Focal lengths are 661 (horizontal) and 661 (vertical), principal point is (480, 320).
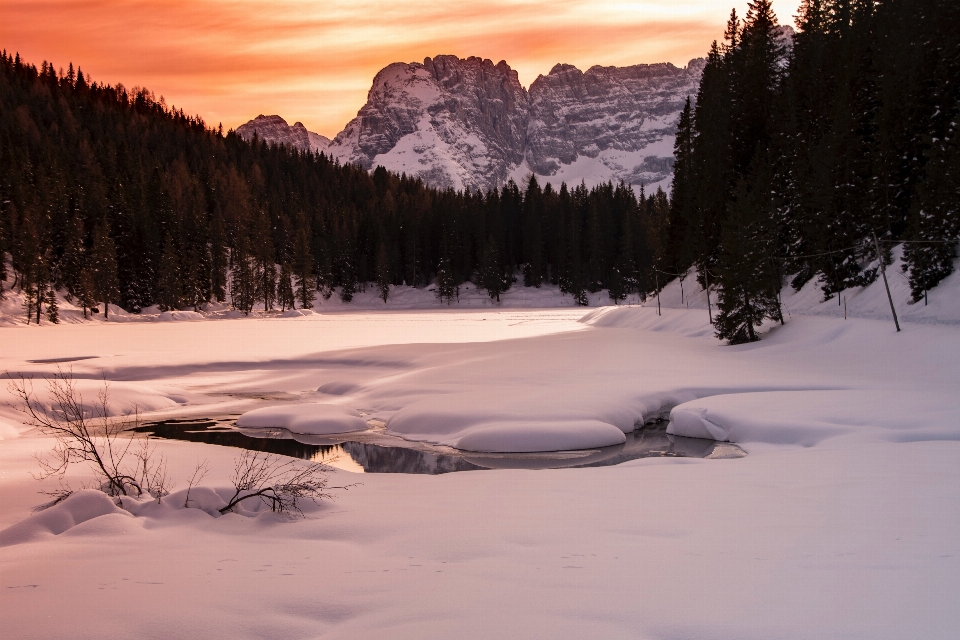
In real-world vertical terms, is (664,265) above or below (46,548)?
above

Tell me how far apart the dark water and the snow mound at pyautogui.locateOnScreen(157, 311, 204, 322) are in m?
58.2

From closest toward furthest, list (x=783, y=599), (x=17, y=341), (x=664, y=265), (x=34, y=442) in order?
(x=783, y=599) → (x=34, y=442) → (x=17, y=341) → (x=664, y=265)

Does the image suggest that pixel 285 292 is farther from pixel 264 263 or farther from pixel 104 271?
pixel 104 271

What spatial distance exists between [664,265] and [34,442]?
59.1 metres

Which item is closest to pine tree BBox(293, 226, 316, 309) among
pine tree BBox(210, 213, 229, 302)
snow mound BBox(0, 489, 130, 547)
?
pine tree BBox(210, 213, 229, 302)

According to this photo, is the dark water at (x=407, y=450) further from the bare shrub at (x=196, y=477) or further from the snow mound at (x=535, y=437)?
the bare shrub at (x=196, y=477)

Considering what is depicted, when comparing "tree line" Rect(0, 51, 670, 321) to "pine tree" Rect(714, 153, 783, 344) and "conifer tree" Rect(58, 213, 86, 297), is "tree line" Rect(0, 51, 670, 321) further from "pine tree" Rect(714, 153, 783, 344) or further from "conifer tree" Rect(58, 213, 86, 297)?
"pine tree" Rect(714, 153, 783, 344)

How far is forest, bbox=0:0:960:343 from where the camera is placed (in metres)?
35.2

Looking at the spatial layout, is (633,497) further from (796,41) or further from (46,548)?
(796,41)

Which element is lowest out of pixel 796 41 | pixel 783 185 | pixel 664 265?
pixel 664 265

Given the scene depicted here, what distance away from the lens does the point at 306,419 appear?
18547 mm

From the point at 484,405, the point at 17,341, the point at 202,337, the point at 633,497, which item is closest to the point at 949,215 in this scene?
the point at 484,405

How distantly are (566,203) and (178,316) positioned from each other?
7064 cm

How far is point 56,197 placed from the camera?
255ft
